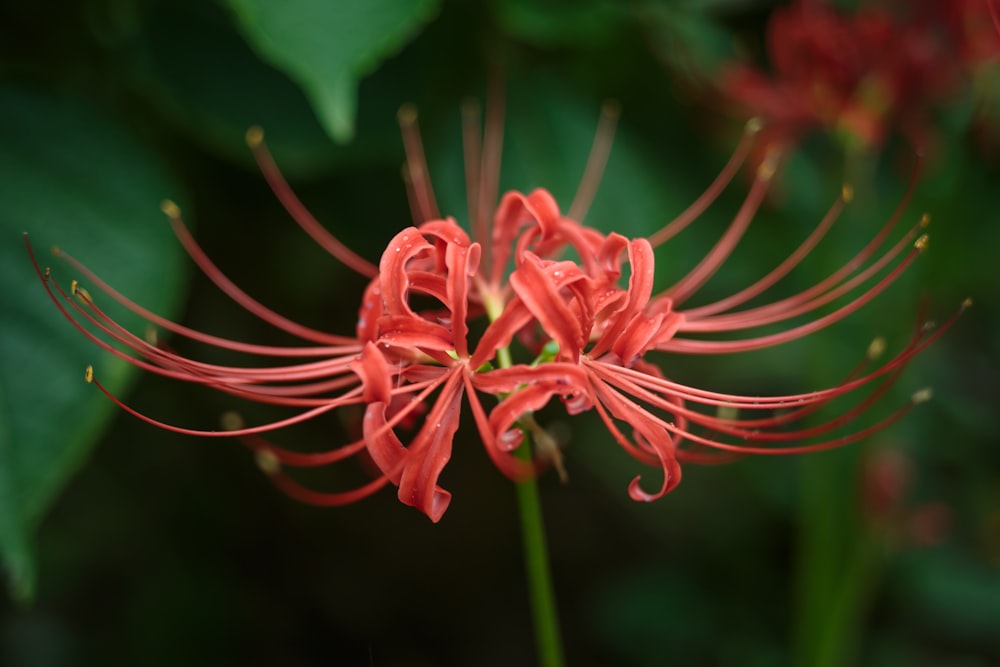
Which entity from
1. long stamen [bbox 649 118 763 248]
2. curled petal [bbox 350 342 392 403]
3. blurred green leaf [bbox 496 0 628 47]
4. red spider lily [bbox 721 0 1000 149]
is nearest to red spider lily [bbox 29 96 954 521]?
curled petal [bbox 350 342 392 403]

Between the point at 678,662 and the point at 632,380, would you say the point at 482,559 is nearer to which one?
the point at 678,662

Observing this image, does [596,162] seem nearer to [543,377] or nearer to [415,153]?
[415,153]

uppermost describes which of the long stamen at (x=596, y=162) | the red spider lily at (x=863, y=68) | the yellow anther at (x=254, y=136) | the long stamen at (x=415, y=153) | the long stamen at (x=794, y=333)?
the red spider lily at (x=863, y=68)

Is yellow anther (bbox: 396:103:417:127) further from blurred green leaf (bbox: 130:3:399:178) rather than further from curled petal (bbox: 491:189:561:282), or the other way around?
curled petal (bbox: 491:189:561:282)

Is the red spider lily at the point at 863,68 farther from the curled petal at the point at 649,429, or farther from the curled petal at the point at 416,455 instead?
the curled petal at the point at 416,455

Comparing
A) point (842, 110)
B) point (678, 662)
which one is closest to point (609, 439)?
point (678, 662)

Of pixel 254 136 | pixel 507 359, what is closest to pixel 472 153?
pixel 254 136

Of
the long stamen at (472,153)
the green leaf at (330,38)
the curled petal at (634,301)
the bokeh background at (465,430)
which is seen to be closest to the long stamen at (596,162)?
the bokeh background at (465,430)
